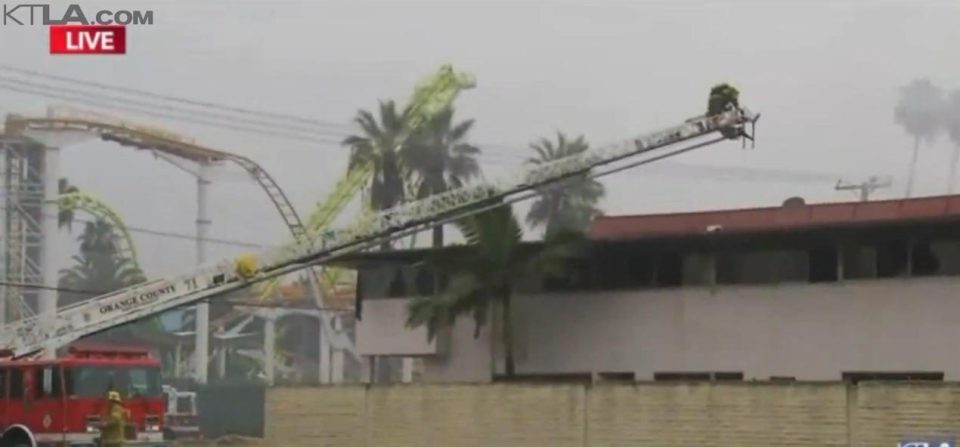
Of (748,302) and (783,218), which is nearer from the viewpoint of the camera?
(748,302)

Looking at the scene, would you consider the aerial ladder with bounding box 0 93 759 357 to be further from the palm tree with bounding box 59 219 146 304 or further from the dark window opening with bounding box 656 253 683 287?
the palm tree with bounding box 59 219 146 304

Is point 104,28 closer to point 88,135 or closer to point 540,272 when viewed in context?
point 540,272

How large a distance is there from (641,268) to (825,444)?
11704mm

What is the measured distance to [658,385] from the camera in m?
23.3

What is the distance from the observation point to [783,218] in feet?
108

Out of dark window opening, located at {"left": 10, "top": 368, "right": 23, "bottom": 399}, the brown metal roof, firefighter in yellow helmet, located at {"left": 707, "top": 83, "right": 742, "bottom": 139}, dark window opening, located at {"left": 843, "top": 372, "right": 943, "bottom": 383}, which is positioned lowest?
dark window opening, located at {"left": 10, "top": 368, "right": 23, "bottom": 399}

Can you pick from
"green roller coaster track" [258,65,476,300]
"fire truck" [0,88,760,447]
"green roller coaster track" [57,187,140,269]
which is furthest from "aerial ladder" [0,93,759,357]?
"green roller coaster track" [57,187,140,269]

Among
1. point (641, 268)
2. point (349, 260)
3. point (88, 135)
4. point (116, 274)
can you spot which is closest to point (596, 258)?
point (641, 268)

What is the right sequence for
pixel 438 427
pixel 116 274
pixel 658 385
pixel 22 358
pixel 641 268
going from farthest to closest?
pixel 116 274, pixel 641 268, pixel 22 358, pixel 438 427, pixel 658 385

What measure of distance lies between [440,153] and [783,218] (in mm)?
28686

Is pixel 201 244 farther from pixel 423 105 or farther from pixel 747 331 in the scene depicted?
pixel 747 331

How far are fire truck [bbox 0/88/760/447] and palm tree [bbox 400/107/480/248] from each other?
2031 cm

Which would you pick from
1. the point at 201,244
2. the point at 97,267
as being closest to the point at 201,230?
the point at 201,244

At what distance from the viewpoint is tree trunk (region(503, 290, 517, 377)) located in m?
34.2
